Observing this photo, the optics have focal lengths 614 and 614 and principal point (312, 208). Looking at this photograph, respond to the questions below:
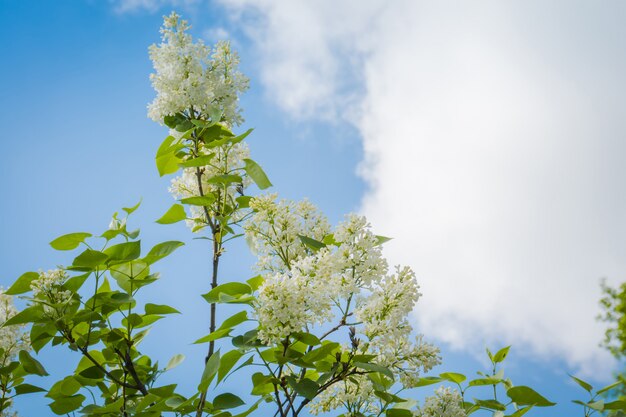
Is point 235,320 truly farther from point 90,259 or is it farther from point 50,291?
point 50,291

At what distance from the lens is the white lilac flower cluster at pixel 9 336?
2566 millimetres

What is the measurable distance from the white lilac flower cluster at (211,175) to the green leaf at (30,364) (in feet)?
2.59

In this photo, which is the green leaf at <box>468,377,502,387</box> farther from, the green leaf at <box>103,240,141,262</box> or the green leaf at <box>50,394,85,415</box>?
the green leaf at <box>50,394,85,415</box>

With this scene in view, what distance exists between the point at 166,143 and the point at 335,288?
1016 mm

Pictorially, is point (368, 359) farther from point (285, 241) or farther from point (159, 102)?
point (159, 102)

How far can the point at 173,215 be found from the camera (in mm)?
2410

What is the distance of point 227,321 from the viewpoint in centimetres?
192

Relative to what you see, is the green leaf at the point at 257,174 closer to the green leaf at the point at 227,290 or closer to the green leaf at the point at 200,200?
the green leaf at the point at 200,200

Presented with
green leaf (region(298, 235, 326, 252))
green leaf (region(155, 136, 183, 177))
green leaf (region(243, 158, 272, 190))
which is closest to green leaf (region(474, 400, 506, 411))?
green leaf (region(298, 235, 326, 252))

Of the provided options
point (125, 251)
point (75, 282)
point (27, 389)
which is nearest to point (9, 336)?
point (27, 389)

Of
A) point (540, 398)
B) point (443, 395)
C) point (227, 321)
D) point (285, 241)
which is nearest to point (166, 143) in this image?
point (285, 241)

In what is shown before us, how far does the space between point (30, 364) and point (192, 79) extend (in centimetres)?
123

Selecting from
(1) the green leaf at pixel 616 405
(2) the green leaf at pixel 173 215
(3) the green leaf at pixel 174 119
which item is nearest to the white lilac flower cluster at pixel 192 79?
(3) the green leaf at pixel 174 119

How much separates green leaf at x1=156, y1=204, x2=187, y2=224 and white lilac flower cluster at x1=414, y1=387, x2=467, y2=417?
3.92ft
